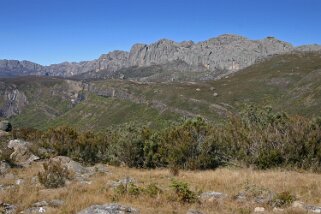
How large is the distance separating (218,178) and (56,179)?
19.8ft

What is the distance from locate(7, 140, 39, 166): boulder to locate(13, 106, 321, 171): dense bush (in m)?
1.75

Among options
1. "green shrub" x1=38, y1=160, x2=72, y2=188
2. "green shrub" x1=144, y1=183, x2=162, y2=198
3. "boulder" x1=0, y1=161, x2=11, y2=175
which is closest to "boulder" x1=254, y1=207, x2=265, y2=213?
"green shrub" x1=144, y1=183, x2=162, y2=198

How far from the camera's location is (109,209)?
883cm

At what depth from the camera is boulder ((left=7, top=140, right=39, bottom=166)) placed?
22.9 metres

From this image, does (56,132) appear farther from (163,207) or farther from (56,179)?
(163,207)

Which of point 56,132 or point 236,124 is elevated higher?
point 236,124

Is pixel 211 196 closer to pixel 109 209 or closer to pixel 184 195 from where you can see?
pixel 184 195

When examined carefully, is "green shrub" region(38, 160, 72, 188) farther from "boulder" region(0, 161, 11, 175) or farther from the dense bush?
the dense bush

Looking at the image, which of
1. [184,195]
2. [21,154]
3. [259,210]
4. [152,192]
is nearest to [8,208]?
[152,192]

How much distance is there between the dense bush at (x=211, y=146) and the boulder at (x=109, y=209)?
9.47 meters

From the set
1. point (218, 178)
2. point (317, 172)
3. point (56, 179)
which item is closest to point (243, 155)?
point (317, 172)

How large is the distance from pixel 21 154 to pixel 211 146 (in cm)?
1198

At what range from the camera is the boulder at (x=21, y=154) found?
22.9 metres

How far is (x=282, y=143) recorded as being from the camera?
63.0 ft
